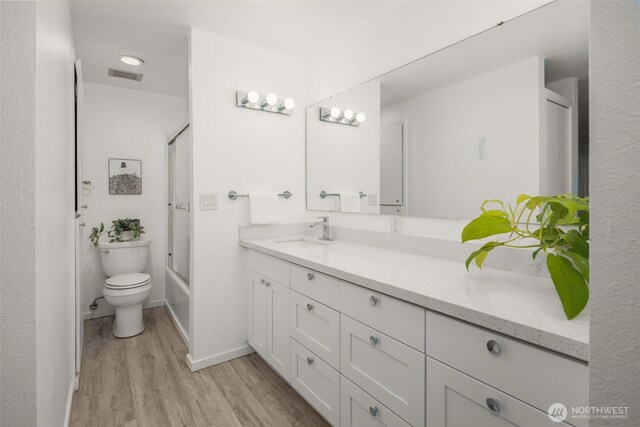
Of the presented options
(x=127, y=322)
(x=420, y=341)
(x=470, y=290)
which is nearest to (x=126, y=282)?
(x=127, y=322)

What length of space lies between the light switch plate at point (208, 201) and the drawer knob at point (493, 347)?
183cm

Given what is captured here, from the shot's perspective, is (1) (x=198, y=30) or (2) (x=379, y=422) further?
(1) (x=198, y=30)

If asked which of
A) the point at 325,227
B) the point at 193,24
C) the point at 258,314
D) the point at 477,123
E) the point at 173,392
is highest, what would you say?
the point at 193,24

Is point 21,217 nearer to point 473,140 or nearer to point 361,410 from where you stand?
point 361,410

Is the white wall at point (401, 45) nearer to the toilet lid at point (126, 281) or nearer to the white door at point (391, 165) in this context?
the white door at point (391, 165)

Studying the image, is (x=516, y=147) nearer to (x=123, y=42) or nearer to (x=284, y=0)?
(x=284, y=0)

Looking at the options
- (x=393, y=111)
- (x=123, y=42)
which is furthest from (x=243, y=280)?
(x=123, y=42)

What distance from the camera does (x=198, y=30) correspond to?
2092 millimetres

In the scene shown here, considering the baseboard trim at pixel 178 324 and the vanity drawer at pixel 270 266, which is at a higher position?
the vanity drawer at pixel 270 266

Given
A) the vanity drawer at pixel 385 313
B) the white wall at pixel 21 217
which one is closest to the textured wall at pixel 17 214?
the white wall at pixel 21 217

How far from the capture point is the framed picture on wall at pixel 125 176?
3119 mm

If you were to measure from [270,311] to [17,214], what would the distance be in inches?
55.7

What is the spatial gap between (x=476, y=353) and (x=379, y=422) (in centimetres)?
56

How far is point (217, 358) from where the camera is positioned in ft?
7.23
